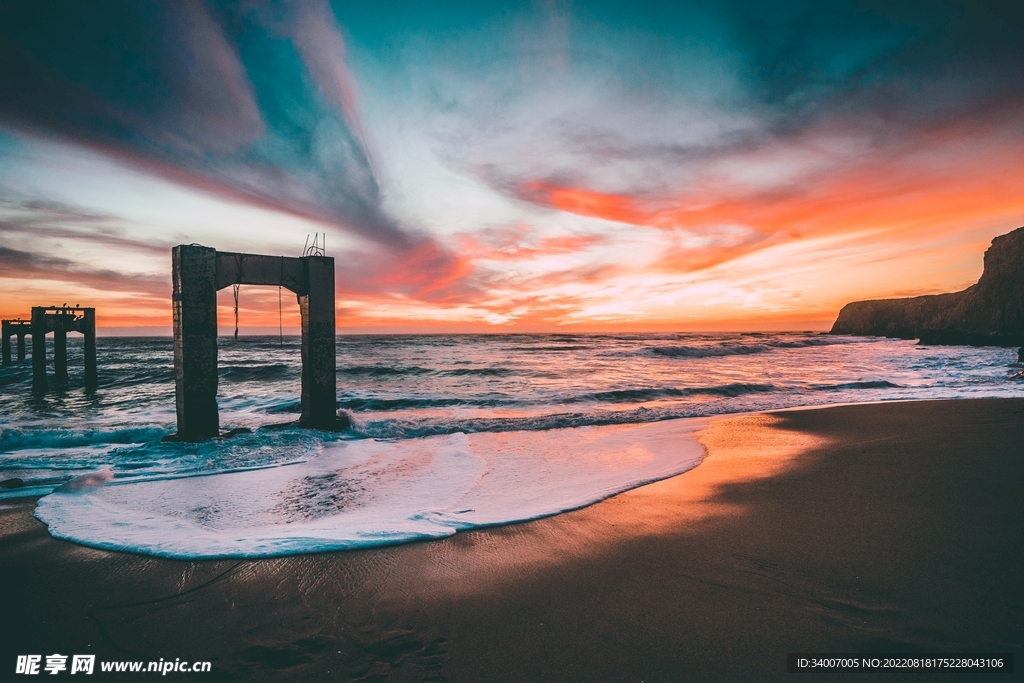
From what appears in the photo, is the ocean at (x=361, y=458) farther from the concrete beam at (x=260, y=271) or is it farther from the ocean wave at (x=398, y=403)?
the concrete beam at (x=260, y=271)

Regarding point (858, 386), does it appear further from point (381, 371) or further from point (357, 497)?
point (381, 371)

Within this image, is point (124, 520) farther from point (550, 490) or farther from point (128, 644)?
point (550, 490)

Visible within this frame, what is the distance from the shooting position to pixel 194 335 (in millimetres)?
8992

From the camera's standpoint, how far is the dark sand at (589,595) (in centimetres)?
250

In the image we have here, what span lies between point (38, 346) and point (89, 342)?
1.81 meters

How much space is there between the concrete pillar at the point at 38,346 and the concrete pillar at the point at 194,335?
16230mm

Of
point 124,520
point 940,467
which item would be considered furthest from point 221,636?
point 940,467

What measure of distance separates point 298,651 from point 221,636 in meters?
0.61

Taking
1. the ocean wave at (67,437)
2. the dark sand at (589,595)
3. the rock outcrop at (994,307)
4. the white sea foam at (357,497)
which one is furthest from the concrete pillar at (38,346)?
the rock outcrop at (994,307)

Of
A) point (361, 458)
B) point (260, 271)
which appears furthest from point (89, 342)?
point (361, 458)

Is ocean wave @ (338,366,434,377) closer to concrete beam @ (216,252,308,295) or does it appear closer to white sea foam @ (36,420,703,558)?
concrete beam @ (216,252,308,295)

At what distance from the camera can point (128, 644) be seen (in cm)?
271

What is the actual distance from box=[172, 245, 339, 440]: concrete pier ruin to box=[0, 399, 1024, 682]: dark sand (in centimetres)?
424

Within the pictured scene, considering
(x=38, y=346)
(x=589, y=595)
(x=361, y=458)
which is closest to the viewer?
(x=589, y=595)
